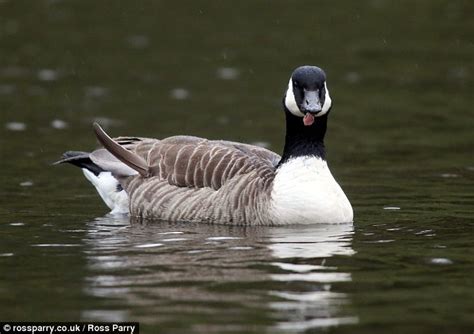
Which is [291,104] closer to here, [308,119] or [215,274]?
[308,119]

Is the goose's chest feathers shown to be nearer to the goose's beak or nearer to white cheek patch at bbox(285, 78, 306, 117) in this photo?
white cheek patch at bbox(285, 78, 306, 117)

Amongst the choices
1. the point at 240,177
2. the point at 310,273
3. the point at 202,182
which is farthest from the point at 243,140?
the point at 310,273

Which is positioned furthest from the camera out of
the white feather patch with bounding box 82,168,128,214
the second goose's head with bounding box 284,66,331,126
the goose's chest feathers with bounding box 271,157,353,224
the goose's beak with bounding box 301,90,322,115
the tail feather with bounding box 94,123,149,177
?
the white feather patch with bounding box 82,168,128,214

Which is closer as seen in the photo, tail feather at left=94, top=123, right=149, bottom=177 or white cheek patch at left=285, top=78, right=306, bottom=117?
white cheek patch at left=285, top=78, right=306, bottom=117

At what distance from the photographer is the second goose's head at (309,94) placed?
1547 centimetres

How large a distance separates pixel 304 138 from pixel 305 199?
789mm

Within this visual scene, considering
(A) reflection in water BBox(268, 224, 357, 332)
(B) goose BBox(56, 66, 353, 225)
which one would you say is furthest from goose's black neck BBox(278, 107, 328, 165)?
(A) reflection in water BBox(268, 224, 357, 332)

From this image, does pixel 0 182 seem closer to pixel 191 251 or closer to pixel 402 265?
pixel 191 251

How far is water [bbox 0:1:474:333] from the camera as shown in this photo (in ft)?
38.8

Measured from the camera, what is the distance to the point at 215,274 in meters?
13.0

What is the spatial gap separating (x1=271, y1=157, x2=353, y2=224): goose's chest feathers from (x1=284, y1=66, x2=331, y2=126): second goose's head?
0.73m

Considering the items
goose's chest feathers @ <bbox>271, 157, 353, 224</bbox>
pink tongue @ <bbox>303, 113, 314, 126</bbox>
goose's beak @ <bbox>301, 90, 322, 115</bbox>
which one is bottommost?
goose's chest feathers @ <bbox>271, 157, 353, 224</bbox>

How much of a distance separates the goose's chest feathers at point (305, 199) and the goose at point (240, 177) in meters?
0.01

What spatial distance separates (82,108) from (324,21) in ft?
36.9
